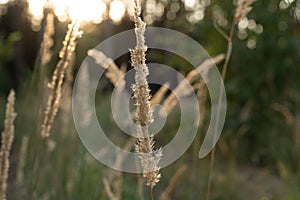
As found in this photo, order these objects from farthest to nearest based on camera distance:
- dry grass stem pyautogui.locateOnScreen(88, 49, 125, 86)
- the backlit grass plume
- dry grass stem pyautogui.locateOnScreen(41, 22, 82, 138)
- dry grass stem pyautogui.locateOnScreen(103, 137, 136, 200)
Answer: dry grass stem pyautogui.locateOnScreen(88, 49, 125, 86) → dry grass stem pyautogui.locateOnScreen(103, 137, 136, 200) → dry grass stem pyautogui.locateOnScreen(41, 22, 82, 138) → the backlit grass plume

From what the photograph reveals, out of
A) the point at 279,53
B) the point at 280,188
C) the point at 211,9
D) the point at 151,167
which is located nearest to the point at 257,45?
the point at 279,53

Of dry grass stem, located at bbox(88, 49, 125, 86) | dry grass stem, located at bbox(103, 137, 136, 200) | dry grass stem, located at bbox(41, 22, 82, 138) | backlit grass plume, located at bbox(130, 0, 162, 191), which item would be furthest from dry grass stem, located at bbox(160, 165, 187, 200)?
backlit grass plume, located at bbox(130, 0, 162, 191)

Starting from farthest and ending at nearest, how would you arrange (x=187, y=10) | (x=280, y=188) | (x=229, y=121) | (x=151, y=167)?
(x=187, y=10) < (x=229, y=121) < (x=280, y=188) < (x=151, y=167)

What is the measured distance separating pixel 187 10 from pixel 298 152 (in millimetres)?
1744

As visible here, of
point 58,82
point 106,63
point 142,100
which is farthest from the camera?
point 106,63

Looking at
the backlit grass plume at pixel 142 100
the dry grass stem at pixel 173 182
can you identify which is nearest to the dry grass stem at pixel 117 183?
the dry grass stem at pixel 173 182

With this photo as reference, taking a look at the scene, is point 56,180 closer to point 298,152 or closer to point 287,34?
point 298,152

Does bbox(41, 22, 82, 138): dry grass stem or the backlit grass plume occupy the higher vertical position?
bbox(41, 22, 82, 138): dry grass stem

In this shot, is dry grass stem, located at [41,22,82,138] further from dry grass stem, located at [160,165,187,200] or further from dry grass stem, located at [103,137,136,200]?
dry grass stem, located at [160,165,187,200]

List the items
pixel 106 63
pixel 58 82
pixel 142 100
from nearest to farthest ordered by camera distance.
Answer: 1. pixel 142 100
2. pixel 58 82
3. pixel 106 63

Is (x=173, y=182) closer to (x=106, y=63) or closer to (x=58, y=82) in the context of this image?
(x=106, y=63)

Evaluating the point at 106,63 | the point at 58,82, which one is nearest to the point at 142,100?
the point at 58,82

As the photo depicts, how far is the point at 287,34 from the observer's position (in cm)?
439

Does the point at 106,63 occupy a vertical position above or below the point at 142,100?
above
